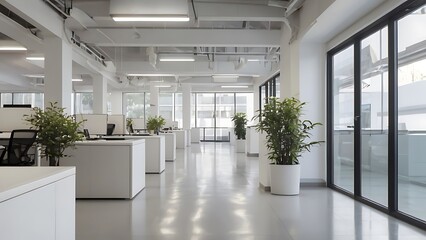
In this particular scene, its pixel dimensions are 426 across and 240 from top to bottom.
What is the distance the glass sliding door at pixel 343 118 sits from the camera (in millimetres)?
5699

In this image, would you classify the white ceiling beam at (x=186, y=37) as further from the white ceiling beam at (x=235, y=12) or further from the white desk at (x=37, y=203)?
the white desk at (x=37, y=203)

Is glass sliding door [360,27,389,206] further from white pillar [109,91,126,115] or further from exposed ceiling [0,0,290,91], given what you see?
white pillar [109,91,126,115]

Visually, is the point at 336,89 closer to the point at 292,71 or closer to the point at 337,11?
the point at 292,71

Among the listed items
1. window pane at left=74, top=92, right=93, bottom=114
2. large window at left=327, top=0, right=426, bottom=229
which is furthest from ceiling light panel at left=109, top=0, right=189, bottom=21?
window pane at left=74, top=92, right=93, bottom=114

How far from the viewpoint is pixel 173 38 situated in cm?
768

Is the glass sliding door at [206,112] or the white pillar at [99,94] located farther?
the glass sliding door at [206,112]

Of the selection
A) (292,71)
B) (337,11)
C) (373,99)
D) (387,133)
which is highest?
(337,11)

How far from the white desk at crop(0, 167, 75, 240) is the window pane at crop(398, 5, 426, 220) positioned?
141 inches

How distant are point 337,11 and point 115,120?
5.12 m

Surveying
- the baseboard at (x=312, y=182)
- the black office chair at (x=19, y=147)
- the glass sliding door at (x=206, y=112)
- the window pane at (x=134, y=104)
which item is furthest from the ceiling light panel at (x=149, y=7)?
the glass sliding door at (x=206, y=112)

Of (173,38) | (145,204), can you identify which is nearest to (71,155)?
(145,204)

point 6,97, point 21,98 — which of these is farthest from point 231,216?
point 6,97

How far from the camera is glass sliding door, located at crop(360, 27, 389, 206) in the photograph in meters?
4.69

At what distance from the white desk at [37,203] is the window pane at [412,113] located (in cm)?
359
